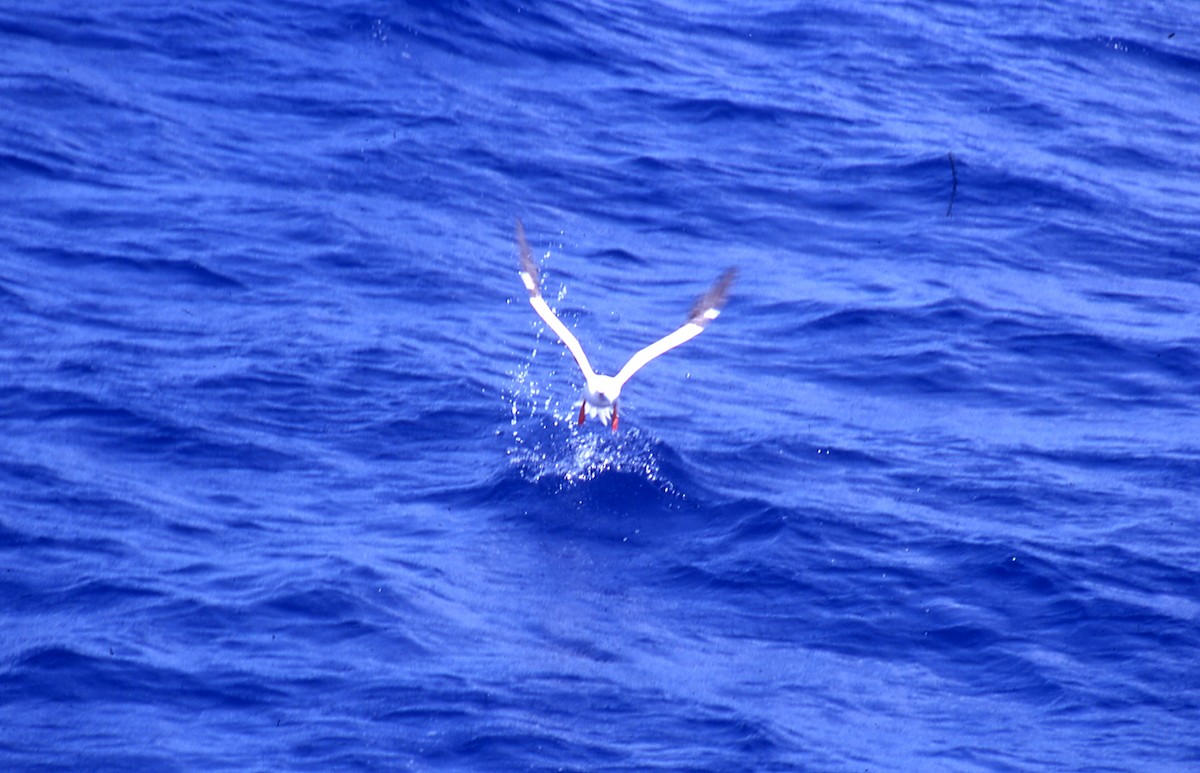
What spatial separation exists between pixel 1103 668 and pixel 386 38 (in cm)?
1643

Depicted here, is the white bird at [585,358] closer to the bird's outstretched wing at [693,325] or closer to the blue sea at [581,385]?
the bird's outstretched wing at [693,325]

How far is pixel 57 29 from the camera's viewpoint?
89.8 ft

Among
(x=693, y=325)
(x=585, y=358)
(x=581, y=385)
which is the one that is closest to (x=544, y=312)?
(x=585, y=358)

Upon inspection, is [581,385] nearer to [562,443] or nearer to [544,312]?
[562,443]

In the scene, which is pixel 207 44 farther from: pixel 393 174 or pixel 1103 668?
pixel 1103 668

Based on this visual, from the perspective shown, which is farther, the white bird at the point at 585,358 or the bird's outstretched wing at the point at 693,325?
the bird's outstretched wing at the point at 693,325

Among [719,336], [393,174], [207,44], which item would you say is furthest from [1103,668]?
[207,44]

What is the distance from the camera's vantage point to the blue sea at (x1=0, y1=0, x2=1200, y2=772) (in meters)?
15.5

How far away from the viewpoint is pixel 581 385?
69.1 ft

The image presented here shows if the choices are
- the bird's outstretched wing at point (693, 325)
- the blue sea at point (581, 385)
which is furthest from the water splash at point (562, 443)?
the bird's outstretched wing at point (693, 325)

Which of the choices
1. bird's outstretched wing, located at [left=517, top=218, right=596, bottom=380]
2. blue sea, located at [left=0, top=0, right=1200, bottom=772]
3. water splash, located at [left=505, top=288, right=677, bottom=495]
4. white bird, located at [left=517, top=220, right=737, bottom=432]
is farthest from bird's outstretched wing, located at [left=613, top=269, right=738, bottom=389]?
blue sea, located at [left=0, top=0, right=1200, bottom=772]

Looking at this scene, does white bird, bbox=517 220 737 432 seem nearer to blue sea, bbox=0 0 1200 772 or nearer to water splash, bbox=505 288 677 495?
water splash, bbox=505 288 677 495

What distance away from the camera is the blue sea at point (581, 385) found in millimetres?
15461

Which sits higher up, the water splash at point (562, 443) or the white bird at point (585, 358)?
the white bird at point (585, 358)
